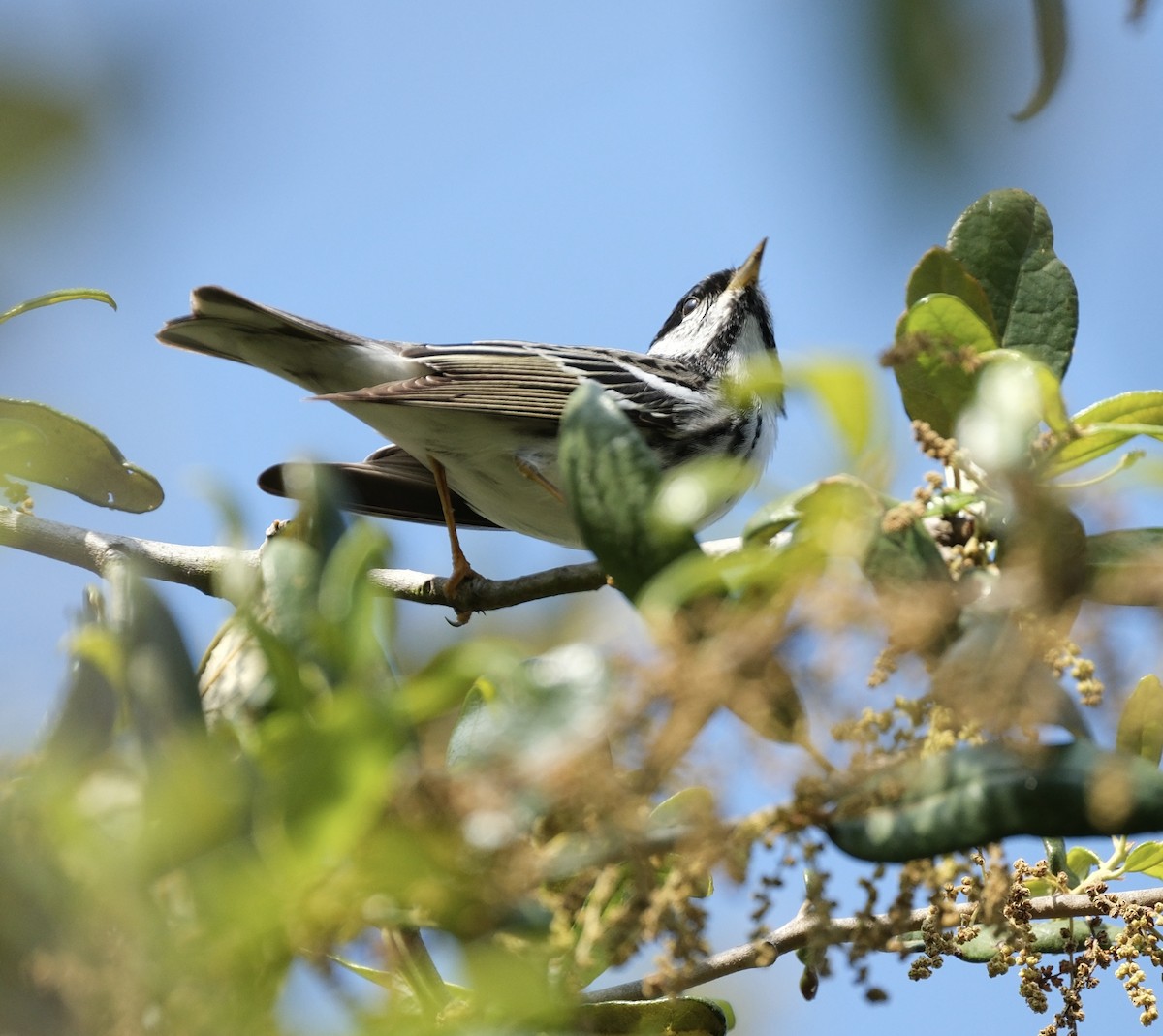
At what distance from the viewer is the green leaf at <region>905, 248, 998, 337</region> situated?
1.85 metres

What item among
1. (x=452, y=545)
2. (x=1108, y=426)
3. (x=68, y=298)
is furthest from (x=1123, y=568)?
(x=452, y=545)

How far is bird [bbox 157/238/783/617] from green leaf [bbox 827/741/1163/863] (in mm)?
Answer: 3352

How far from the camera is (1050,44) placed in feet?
3.55

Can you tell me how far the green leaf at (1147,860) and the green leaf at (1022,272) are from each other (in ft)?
3.31

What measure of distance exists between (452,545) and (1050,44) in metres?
3.66

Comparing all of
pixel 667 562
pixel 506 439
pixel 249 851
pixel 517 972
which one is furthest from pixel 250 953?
pixel 506 439

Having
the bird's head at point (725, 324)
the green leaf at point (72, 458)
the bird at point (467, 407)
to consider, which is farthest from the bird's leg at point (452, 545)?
the bird's head at point (725, 324)

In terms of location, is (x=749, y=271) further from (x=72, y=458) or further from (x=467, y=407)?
(x=72, y=458)

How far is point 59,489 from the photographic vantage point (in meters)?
3.11

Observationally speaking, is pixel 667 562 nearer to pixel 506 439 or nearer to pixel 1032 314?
pixel 1032 314

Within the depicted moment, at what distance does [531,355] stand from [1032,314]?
3535mm

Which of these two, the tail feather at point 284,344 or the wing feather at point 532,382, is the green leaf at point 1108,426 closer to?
the wing feather at point 532,382

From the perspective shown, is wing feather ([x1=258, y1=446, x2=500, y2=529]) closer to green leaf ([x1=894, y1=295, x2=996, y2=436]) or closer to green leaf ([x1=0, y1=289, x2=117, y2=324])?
green leaf ([x1=0, y1=289, x2=117, y2=324])

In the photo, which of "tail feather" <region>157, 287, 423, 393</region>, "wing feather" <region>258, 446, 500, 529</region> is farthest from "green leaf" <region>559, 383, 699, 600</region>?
"wing feather" <region>258, 446, 500, 529</region>
